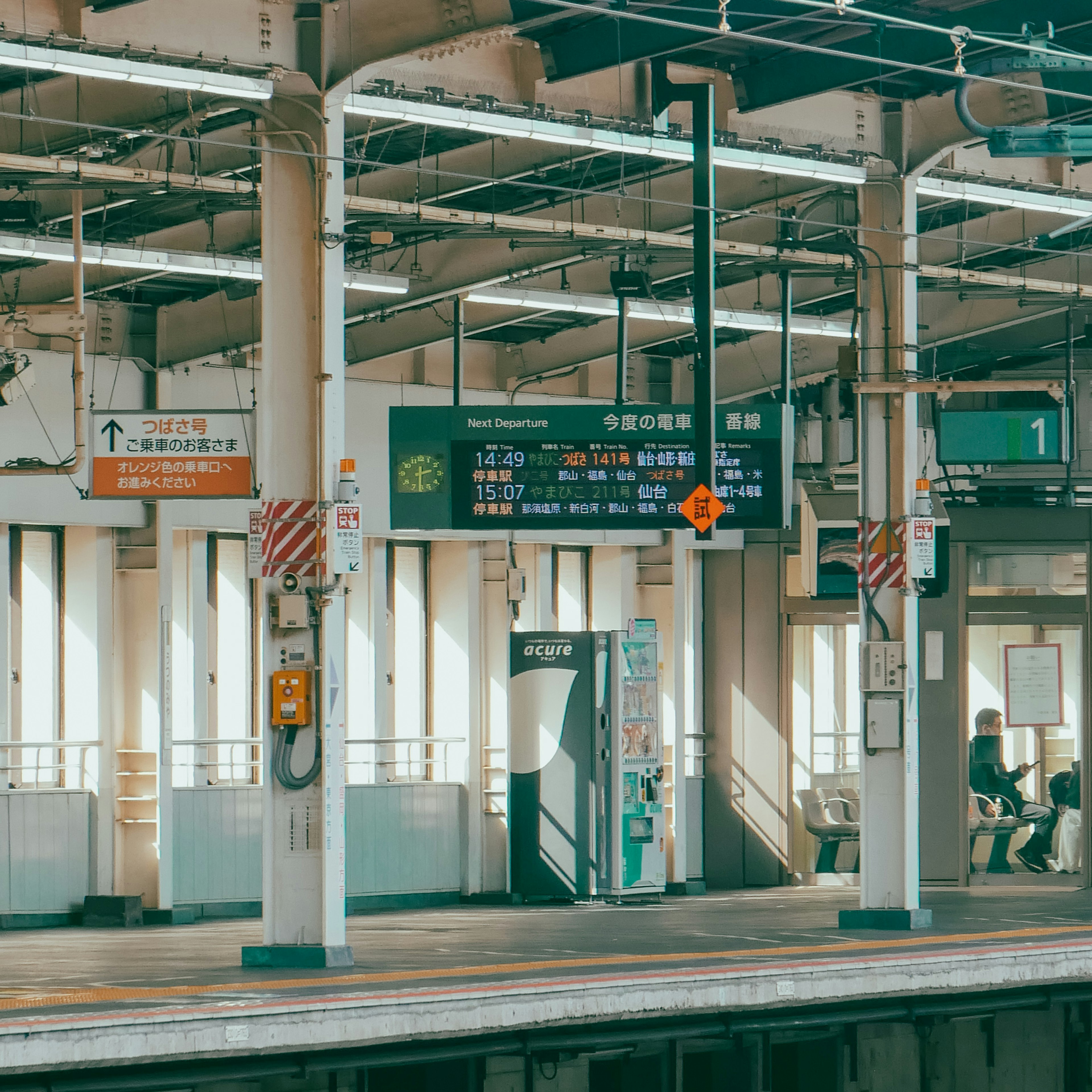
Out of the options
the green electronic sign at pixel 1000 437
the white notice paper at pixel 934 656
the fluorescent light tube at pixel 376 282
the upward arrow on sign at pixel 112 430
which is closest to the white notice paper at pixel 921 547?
the green electronic sign at pixel 1000 437

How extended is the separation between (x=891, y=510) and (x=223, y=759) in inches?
236

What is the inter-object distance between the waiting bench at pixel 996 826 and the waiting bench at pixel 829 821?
4.28 feet

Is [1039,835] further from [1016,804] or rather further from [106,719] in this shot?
[106,719]

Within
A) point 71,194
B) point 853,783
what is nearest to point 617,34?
point 71,194

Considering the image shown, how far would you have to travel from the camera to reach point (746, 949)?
11.2 meters

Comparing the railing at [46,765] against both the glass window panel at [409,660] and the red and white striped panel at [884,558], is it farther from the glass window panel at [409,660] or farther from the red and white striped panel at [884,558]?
the red and white striped panel at [884,558]

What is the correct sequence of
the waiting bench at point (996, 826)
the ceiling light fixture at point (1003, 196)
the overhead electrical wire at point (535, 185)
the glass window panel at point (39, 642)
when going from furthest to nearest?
the waiting bench at point (996, 826)
the glass window panel at point (39, 642)
the ceiling light fixture at point (1003, 196)
the overhead electrical wire at point (535, 185)

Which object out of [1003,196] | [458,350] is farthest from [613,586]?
[1003,196]

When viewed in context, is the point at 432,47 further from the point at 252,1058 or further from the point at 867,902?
the point at 867,902

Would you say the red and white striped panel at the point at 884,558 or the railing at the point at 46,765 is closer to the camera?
the red and white striped panel at the point at 884,558

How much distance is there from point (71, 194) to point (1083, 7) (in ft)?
19.5

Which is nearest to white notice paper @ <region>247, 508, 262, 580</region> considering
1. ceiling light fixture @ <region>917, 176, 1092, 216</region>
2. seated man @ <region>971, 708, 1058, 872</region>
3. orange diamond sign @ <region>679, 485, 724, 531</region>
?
orange diamond sign @ <region>679, 485, 724, 531</region>

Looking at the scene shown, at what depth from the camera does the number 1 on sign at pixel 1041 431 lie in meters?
15.7

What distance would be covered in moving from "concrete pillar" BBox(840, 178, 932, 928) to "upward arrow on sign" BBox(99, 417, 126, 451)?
446cm
